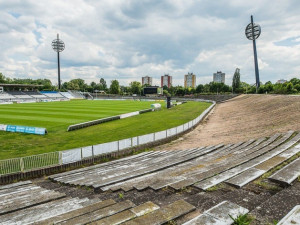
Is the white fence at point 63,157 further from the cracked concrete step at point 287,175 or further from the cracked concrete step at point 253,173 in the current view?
the cracked concrete step at point 287,175

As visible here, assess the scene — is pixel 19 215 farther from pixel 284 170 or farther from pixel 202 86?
pixel 202 86

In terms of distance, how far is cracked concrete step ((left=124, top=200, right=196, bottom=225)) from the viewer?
4.03 meters

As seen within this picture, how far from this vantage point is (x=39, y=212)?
592 cm

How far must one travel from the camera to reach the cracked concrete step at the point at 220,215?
380 cm

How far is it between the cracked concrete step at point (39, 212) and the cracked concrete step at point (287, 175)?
18.5 ft

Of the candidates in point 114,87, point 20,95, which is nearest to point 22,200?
point 20,95

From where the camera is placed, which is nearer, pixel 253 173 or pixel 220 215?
pixel 220 215

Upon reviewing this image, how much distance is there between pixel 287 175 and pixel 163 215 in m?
4.07

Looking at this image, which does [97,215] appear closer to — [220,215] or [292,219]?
[220,215]

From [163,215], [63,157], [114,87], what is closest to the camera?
[163,215]

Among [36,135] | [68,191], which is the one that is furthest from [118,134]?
[68,191]

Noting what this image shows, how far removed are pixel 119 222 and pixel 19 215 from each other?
3711 millimetres

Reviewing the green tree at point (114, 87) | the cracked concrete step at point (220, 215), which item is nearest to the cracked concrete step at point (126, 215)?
the cracked concrete step at point (220, 215)

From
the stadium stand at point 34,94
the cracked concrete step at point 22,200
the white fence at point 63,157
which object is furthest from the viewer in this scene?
the stadium stand at point 34,94
